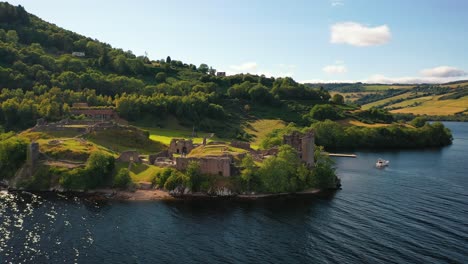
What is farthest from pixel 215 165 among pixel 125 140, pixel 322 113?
pixel 322 113

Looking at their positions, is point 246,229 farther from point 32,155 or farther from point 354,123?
point 354,123

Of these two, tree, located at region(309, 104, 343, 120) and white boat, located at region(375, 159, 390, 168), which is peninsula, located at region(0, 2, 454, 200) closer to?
tree, located at region(309, 104, 343, 120)

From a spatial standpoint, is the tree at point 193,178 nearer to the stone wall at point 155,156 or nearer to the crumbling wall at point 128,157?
the stone wall at point 155,156

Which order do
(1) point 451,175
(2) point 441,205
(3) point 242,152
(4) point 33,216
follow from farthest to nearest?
(1) point 451,175 < (3) point 242,152 < (2) point 441,205 < (4) point 33,216

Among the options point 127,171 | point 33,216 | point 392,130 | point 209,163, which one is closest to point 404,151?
point 392,130

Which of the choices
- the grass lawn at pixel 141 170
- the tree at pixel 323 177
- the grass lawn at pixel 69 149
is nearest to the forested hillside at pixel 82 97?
the grass lawn at pixel 69 149

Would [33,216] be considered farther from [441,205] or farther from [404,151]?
[404,151]
